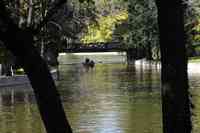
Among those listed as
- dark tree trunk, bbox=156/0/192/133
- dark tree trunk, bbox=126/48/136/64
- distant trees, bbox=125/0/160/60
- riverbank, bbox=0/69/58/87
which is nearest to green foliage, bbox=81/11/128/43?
dark tree trunk, bbox=126/48/136/64

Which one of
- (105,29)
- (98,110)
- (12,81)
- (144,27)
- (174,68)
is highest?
(105,29)

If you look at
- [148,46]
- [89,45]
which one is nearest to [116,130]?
[148,46]

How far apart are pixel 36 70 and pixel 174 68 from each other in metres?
1.15

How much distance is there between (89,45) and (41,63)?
11532 cm

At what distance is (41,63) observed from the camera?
562cm

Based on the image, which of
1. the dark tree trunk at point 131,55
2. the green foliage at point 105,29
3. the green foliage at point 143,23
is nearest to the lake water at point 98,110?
the green foliage at point 143,23

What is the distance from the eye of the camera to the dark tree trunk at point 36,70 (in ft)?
18.0

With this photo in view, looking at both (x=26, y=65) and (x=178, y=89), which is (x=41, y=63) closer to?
(x=26, y=65)

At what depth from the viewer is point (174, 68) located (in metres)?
5.68

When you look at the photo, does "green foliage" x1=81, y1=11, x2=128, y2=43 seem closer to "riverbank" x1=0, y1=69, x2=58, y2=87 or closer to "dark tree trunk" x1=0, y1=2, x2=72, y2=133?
"riverbank" x1=0, y1=69, x2=58, y2=87

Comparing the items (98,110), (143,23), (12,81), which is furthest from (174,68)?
(143,23)

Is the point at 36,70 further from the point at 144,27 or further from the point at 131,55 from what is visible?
the point at 131,55

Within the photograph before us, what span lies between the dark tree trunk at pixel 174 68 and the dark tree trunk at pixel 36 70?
0.88 meters

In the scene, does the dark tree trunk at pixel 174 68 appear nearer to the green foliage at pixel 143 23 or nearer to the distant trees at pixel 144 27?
the distant trees at pixel 144 27
